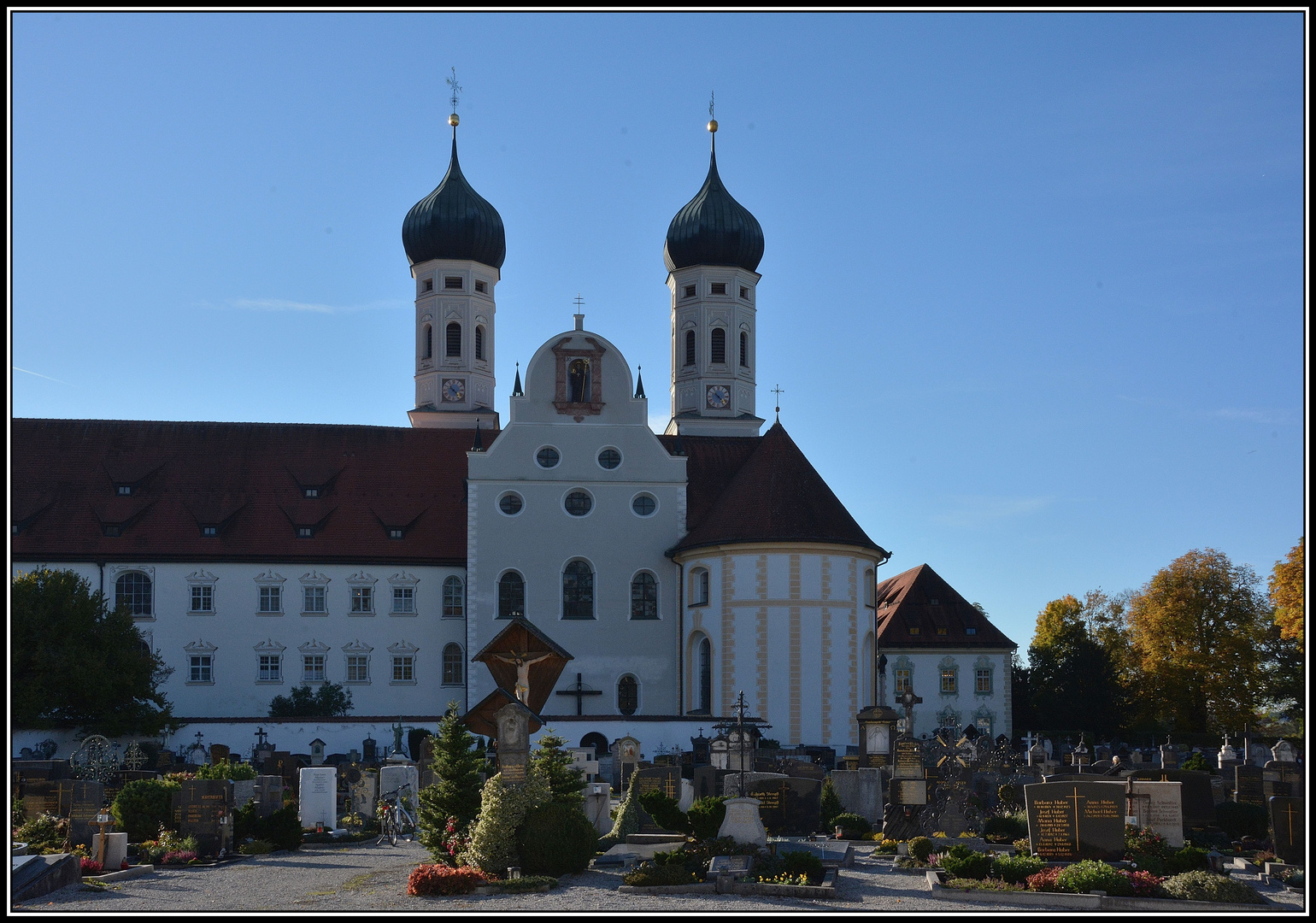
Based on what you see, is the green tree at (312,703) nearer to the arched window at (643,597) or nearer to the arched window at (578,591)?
the arched window at (578,591)

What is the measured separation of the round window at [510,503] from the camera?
153 feet

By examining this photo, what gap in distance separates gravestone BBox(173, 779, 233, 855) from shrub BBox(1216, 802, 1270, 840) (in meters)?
16.4

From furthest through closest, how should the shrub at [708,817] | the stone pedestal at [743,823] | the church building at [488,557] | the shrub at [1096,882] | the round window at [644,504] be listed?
the round window at [644,504]
the church building at [488,557]
the shrub at [708,817]
the stone pedestal at [743,823]
the shrub at [1096,882]

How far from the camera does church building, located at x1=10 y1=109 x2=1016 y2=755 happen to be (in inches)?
1724

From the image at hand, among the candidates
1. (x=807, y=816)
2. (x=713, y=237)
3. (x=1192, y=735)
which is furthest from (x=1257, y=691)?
(x=807, y=816)

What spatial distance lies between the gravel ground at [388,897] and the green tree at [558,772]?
5.01 feet

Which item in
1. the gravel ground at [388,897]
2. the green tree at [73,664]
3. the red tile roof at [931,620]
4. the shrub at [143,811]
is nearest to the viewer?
the gravel ground at [388,897]

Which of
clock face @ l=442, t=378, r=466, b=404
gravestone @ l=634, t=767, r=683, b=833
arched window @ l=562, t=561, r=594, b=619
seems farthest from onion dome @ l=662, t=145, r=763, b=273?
gravestone @ l=634, t=767, r=683, b=833

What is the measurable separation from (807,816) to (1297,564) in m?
31.4

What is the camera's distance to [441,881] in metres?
17.8

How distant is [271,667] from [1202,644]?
3778 cm

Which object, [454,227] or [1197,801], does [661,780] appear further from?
[454,227]

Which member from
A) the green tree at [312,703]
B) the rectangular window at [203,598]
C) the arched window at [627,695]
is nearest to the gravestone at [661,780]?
the arched window at [627,695]

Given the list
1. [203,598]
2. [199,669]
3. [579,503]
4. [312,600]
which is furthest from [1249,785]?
[203,598]
